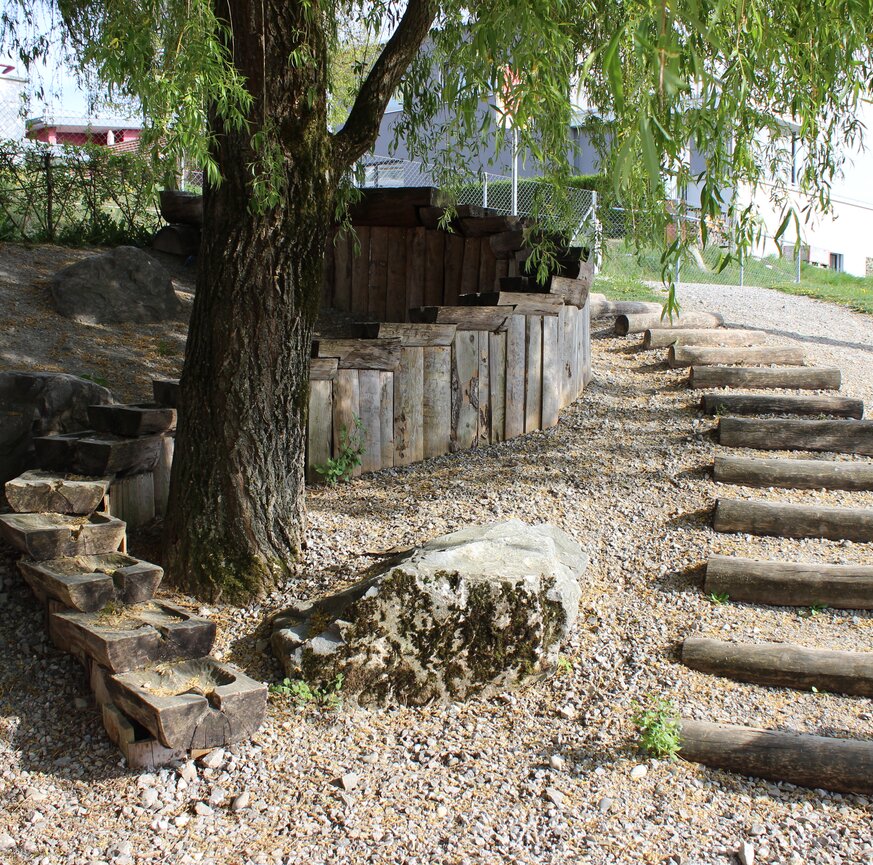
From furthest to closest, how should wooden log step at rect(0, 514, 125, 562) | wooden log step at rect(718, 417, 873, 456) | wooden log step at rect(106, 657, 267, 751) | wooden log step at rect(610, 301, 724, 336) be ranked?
1. wooden log step at rect(610, 301, 724, 336)
2. wooden log step at rect(718, 417, 873, 456)
3. wooden log step at rect(0, 514, 125, 562)
4. wooden log step at rect(106, 657, 267, 751)

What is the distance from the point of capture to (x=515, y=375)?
577cm

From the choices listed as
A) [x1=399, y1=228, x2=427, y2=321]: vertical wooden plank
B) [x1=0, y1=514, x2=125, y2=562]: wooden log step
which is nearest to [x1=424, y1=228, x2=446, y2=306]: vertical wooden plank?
[x1=399, y1=228, x2=427, y2=321]: vertical wooden plank

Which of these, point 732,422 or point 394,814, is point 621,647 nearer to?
point 394,814

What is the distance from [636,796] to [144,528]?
2.68 meters

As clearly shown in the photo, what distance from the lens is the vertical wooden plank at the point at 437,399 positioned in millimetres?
5441

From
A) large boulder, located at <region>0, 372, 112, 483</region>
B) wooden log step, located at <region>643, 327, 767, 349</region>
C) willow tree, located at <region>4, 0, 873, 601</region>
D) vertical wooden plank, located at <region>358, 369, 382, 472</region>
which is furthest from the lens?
wooden log step, located at <region>643, 327, 767, 349</region>

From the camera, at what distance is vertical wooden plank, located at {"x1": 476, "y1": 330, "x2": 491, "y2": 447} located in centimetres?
561

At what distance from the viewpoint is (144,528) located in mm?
4457

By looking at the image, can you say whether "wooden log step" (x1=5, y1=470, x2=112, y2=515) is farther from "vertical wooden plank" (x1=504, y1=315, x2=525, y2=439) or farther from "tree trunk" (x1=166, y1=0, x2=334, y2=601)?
"vertical wooden plank" (x1=504, y1=315, x2=525, y2=439)

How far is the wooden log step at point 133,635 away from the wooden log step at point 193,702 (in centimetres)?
5

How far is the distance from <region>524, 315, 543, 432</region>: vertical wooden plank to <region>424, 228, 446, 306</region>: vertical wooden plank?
7.17ft

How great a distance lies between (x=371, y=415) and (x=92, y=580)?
214 centimetres

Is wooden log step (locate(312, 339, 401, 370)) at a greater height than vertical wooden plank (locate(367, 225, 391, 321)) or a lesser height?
lesser

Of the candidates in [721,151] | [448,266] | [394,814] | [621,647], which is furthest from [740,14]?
[448,266]
